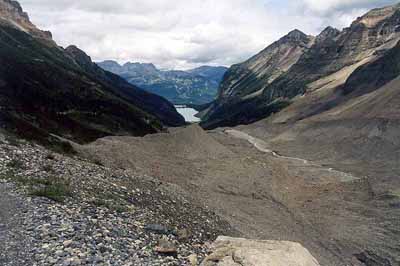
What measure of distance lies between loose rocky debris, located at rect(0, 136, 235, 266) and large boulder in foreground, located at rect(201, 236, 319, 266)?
103cm

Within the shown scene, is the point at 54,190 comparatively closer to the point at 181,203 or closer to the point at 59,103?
the point at 181,203

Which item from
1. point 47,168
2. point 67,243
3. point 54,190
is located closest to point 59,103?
point 47,168

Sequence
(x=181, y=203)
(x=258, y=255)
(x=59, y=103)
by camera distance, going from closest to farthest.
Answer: (x=258, y=255) < (x=181, y=203) < (x=59, y=103)

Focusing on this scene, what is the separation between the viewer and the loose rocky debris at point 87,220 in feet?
53.1

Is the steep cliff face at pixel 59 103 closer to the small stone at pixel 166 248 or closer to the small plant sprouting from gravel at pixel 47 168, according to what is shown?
the small plant sprouting from gravel at pixel 47 168

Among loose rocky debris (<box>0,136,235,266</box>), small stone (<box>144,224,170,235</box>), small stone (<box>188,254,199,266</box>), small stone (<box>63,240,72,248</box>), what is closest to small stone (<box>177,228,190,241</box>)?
loose rocky debris (<box>0,136,235,266</box>)

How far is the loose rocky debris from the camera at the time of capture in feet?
53.1

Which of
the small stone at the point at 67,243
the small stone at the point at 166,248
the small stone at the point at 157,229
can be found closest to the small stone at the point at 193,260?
the small stone at the point at 166,248

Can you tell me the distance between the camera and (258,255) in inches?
631

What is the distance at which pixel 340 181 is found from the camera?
74.8 m

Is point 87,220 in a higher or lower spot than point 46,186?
lower

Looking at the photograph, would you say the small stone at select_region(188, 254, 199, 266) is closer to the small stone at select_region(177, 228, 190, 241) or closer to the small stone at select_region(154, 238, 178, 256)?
the small stone at select_region(154, 238, 178, 256)

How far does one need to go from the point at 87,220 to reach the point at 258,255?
277 inches

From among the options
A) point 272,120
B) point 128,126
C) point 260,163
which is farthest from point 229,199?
point 272,120
